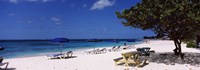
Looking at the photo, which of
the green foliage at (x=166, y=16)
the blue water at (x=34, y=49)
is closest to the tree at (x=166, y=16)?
the green foliage at (x=166, y=16)

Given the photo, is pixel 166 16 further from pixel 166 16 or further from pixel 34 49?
pixel 34 49

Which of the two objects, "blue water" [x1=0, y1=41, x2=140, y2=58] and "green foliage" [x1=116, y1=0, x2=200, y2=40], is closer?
"green foliage" [x1=116, y1=0, x2=200, y2=40]

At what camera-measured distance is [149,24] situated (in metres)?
19.7

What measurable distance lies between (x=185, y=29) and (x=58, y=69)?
380 inches

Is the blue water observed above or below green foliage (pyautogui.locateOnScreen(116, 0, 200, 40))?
below

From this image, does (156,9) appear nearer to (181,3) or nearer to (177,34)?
(181,3)

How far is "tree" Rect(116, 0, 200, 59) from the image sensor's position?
1719 centimetres

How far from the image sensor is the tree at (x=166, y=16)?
56.4 feet

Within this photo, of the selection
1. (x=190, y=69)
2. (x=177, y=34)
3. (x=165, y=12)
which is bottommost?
(x=190, y=69)

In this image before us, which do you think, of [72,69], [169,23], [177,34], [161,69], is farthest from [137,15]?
[72,69]

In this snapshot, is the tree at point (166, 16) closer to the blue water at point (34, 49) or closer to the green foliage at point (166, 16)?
the green foliage at point (166, 16)

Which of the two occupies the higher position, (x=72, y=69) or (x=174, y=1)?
(x=174, y=1)

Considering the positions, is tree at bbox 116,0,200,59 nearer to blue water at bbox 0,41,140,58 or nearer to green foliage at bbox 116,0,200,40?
green foliage at bbox 116,0,200,40

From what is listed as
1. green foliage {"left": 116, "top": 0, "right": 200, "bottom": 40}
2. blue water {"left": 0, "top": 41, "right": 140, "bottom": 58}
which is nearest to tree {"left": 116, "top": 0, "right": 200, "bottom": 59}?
green foliage {"left": 116, "top": 0, "right": 200, "bottom": 40}
